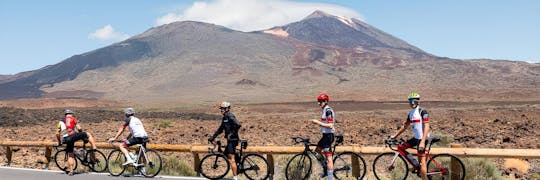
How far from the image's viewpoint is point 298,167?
10.5 metres

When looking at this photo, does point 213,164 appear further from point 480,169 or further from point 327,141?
point 480,169

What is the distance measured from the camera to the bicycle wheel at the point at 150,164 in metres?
11.7

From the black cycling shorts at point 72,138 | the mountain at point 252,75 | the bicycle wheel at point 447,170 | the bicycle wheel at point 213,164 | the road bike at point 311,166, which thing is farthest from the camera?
the mountain at point 252,75

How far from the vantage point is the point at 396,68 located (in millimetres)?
130625

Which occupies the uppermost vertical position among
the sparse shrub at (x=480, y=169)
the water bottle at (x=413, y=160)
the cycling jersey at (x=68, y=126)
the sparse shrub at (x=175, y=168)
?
the cycling jersey at (x=68, y=126)

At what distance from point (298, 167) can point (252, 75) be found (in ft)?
389

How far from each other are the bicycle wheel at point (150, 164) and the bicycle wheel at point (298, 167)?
3.06 metres

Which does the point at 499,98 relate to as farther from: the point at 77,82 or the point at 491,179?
the point at 77,82

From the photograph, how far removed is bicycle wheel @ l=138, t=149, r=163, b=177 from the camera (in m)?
11.7

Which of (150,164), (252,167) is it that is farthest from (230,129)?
(150,164)

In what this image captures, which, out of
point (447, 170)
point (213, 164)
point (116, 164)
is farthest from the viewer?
point (116, 164)

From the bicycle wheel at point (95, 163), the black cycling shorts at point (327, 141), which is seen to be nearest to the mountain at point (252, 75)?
the bicycle wheel at point (95, 163)

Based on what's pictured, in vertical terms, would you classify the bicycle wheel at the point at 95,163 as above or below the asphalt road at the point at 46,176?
above

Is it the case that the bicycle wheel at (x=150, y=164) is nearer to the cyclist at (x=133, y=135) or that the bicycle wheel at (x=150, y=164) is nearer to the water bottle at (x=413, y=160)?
the cyclist at (x=133, y=135)
